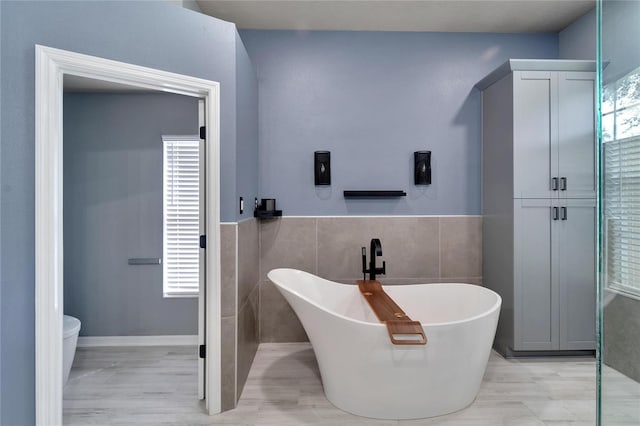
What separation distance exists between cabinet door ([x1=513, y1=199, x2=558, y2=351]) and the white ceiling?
1.57m

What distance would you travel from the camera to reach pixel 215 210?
221 cm

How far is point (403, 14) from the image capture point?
10.0 ft

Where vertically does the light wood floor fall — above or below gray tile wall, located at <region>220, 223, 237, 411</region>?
below

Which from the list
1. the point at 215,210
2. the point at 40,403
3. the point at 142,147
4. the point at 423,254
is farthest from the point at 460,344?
the point at 142,147

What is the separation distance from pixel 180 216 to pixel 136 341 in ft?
4.00

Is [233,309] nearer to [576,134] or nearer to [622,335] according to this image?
[622,335]

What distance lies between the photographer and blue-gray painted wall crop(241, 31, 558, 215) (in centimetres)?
332

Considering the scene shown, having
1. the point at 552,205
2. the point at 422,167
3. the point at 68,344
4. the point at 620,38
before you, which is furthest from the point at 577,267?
the point at 68,344

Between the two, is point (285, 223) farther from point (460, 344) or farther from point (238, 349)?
point (460, 344)

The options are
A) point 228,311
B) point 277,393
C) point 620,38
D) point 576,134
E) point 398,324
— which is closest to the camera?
point 620,38

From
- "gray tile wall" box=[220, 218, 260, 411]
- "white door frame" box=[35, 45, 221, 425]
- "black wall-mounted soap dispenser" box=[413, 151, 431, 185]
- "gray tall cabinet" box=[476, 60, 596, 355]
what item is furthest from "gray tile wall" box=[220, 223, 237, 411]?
"gray tall cabinet" box=[476, 60, 596, 355]

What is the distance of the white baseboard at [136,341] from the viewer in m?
3.35

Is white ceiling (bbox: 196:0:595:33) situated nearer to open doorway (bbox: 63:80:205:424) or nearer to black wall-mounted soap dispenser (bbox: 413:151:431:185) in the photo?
open doorway (bbox: 63:80:205:424)

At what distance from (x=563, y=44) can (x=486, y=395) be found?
3.12 meters
